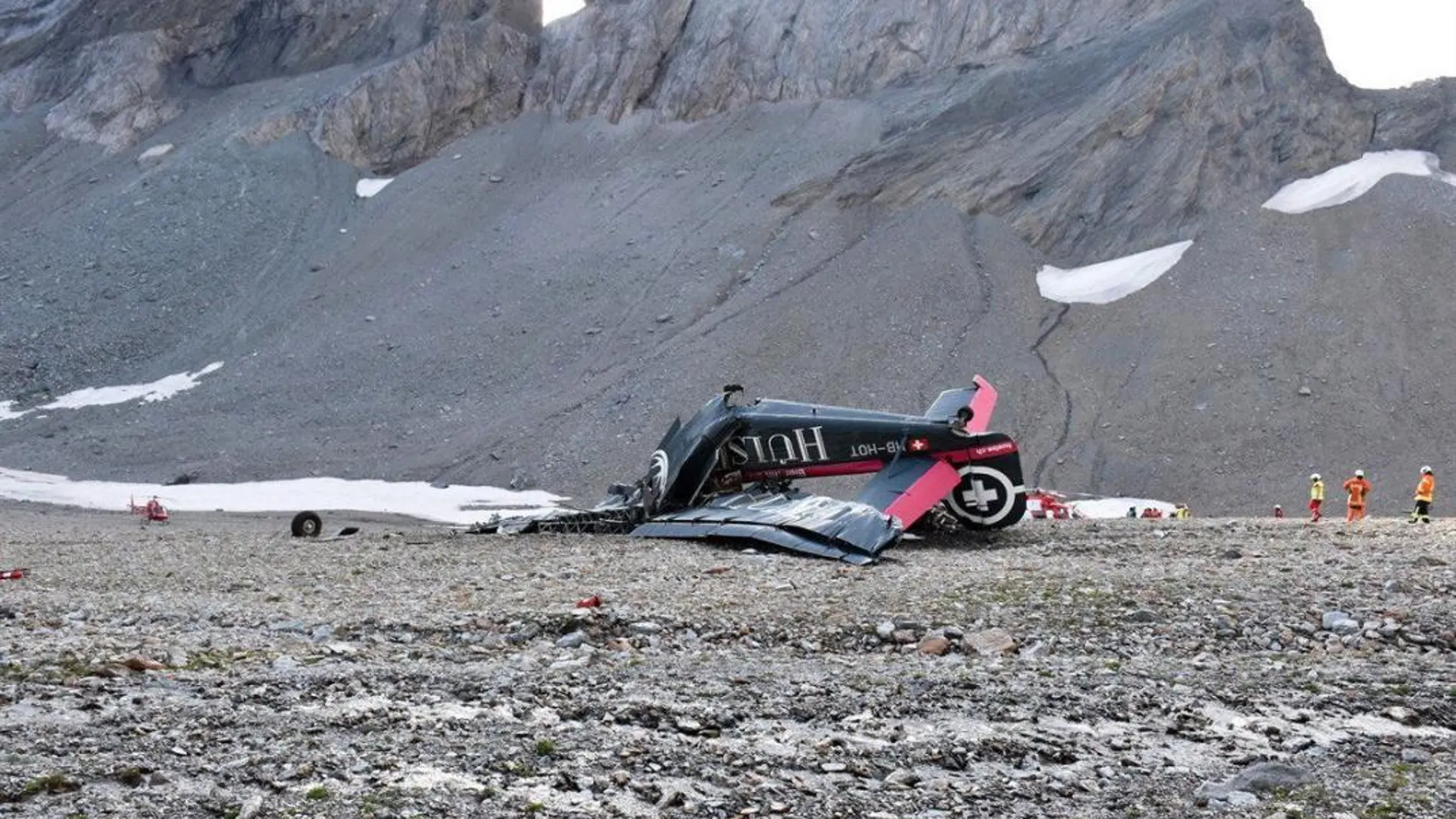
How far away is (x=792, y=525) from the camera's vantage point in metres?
22.0

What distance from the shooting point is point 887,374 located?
195 feet

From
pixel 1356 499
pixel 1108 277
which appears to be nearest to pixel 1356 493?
pixel 1356 499

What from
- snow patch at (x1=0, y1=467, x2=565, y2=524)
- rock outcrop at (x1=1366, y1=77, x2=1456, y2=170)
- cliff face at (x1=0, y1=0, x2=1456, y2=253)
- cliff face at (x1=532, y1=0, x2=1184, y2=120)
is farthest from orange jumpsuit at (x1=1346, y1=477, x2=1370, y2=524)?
cliff face at (x1=532, y1=0, x2=1184, y2=120)

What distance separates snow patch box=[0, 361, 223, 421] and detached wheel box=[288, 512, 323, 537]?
40463 mm

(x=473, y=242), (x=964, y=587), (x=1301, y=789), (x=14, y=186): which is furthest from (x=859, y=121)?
(x=1301, y=789)

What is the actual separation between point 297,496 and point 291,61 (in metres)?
57.3

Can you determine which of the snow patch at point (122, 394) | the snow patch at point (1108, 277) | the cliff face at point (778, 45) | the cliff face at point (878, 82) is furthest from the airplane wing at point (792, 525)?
the cliff face at point (778, 45)

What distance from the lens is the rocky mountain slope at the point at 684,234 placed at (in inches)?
2263

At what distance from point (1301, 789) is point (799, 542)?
42.9 feet

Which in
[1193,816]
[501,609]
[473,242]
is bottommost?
[1193,816]

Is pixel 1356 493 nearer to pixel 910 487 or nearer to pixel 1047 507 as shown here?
pixel 1047 507

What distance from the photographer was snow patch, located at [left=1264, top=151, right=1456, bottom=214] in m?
66.8

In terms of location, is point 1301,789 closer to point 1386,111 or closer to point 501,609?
point 501,609

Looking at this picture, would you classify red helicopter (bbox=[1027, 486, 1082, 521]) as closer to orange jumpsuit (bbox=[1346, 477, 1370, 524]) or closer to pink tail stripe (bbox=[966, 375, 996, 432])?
orange jumpsuit (bbox=[1346, 477, 1370, 524])
